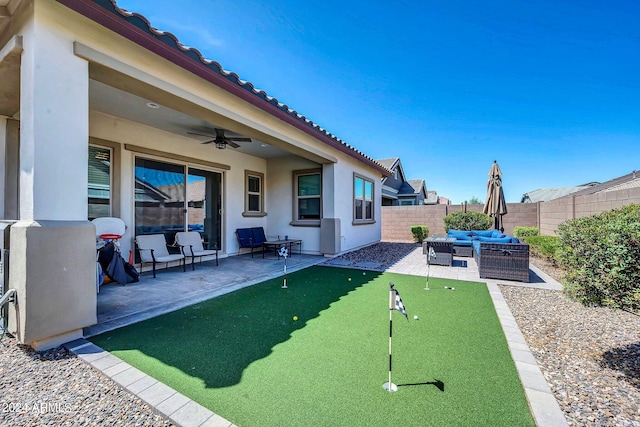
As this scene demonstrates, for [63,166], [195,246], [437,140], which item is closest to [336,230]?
[195,246]

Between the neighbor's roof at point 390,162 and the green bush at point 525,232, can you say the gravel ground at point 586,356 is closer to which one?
the green bush at point 525,232

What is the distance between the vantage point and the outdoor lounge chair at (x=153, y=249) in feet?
18.9

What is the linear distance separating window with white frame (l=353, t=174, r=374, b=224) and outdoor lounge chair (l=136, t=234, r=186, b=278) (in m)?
6.28

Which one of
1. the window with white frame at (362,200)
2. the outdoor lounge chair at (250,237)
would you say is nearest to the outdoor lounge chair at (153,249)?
the outdoor lounge chair at (250,237)

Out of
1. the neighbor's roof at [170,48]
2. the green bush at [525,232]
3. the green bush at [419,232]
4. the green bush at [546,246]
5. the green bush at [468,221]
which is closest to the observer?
the neighbor's roof at [170,48]

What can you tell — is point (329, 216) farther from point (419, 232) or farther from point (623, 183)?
point (623, 183)

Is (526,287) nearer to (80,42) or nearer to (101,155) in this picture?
(80,42)

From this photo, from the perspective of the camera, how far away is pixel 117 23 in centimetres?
293

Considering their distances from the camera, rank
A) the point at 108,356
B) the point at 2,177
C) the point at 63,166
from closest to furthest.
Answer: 1. the point at 108,356
2. the point at 63,166
3. the point at 2,177

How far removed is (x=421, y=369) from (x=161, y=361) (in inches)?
96.3

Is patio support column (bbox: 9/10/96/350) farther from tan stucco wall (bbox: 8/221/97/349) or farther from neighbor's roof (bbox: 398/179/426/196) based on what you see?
neighbor's roof (bbox: 398/179/426/196)

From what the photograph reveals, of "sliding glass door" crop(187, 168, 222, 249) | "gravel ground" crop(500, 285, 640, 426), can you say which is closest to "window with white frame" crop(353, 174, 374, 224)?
"sliding glass door" crop(187, 168, 222, 249)

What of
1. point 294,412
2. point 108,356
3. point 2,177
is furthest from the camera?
point 2,177

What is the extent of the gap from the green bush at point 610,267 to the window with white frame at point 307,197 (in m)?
7.05
